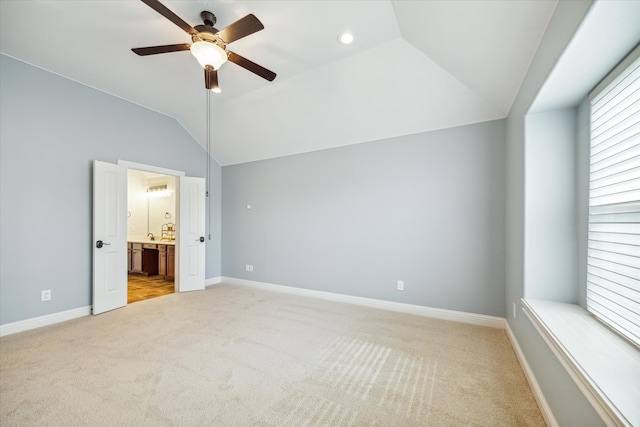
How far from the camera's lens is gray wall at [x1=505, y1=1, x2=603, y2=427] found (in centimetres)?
128

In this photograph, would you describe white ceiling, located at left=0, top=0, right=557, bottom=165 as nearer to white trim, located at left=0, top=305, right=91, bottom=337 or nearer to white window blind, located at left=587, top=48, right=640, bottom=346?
white window blind, located at left=587, top=48, right=640, bottom=346

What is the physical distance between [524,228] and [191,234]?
489 cm

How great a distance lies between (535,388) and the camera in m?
1.83

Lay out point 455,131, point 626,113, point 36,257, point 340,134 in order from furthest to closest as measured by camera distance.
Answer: point 340,134
point 455,131
point 36,257
point 626,113

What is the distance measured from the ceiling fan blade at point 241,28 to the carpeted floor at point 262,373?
2.71 m

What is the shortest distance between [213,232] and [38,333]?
2.80 metres

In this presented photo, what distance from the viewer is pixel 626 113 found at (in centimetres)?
140

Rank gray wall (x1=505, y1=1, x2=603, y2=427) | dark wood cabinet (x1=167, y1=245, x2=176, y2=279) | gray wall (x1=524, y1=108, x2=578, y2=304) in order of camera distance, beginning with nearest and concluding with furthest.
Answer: gray wall (x1=505, y1=1, x2=603, y2=427)
gray wall (x1=524, y1=108, x2=578, y2=304)
dark wood cabinet (x1=167, y1=245, x2=176, y2=279)

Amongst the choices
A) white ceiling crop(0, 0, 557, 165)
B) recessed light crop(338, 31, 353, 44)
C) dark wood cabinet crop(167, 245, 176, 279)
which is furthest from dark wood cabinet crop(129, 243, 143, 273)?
recessed light crop(338, 31, 353, 44)

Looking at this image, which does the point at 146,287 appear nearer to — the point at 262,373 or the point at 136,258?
the point at 136,258

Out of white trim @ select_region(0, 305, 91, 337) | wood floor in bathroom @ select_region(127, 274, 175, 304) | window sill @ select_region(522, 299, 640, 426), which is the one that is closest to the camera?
window sill @ select_region(522, 299, 640, 426)

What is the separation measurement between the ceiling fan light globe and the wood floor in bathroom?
3799 mm

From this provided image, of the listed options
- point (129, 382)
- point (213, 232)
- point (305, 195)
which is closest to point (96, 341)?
point (129, 382)

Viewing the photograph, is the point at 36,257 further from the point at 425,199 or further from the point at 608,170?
the point at 608,170
